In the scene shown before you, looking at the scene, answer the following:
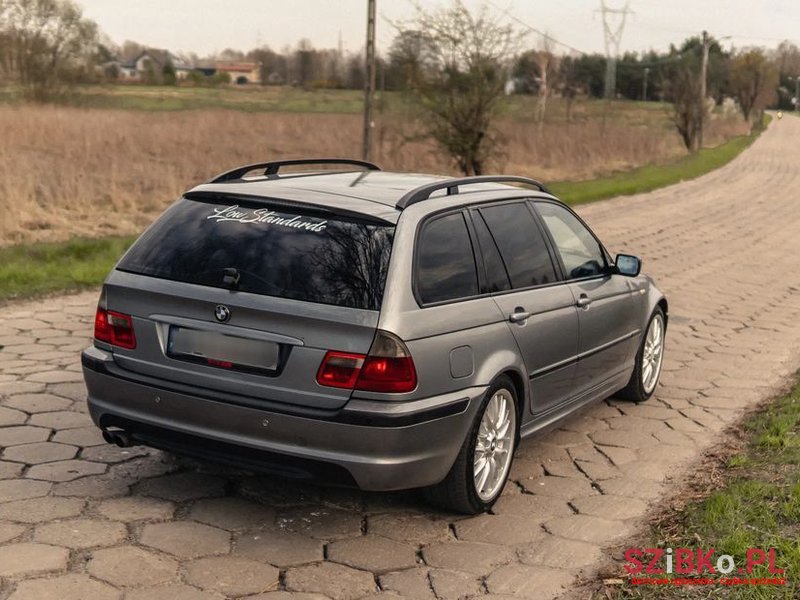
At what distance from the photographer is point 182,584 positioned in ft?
12.6

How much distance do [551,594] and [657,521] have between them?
1.04m

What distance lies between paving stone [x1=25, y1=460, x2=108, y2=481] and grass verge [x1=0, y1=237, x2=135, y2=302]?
193 inches

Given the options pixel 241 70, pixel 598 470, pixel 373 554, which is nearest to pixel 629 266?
pixel 598 470

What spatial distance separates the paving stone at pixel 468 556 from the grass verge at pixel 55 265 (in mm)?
6607

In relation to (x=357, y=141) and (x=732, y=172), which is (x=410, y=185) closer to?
(x=357, y=141)

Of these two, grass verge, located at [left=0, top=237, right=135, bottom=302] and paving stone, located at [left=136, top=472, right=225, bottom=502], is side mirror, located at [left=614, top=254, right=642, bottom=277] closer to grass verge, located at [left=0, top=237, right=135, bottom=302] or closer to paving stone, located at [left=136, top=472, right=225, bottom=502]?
paving stone, located at [left=136, top=472, right=225, bottom=502]

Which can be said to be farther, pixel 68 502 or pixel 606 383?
pixel 606 383

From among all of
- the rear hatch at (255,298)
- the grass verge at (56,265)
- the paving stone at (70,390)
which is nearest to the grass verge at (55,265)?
the grass verge at (56,265)

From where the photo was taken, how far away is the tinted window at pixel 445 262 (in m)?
4.46

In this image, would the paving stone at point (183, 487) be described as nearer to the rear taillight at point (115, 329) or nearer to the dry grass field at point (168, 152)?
the rear taillight at point (115, 329)

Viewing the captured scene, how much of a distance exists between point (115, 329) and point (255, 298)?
83cm

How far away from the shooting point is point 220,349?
4.30 meters

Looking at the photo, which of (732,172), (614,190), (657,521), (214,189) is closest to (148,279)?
(214,189)

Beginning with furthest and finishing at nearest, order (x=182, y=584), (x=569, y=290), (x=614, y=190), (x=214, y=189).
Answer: (x=614, y=190), (x=569, y=290), (x=214, y=189), (x=182, y=584)
